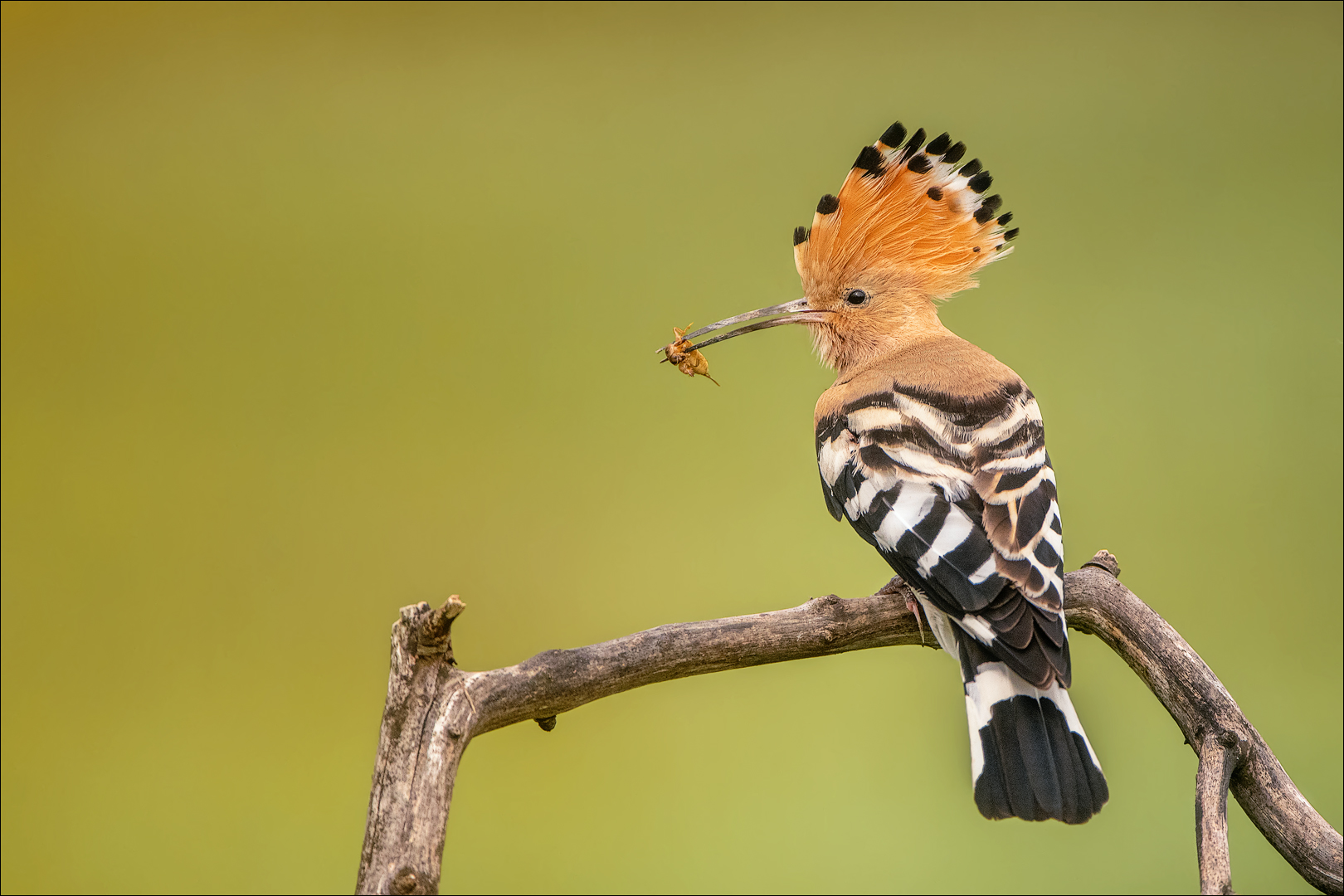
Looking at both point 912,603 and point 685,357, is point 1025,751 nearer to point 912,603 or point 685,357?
point 912,603

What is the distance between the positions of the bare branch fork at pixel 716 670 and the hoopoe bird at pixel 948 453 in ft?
0.31

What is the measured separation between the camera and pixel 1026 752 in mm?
975

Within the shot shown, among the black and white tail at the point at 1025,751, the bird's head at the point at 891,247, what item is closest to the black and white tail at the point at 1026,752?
the black and white tail at the point at 1025,751

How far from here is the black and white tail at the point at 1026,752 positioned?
3.14ft

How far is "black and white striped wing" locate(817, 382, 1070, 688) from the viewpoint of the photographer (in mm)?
964

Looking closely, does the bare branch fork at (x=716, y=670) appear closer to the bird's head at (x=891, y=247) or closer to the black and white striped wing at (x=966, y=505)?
the black and white striped wing at (x=966, y=505)

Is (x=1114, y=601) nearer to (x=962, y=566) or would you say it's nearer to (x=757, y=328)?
(x=962, y=566)

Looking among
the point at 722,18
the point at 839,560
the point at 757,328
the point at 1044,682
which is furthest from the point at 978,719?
the point at 722,18

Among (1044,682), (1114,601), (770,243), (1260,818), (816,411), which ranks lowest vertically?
(1260,818)

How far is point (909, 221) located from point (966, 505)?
19.5 inches

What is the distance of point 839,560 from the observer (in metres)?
2.07

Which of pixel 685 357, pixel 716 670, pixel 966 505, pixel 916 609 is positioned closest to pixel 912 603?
pixel 916 609

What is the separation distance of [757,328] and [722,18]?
45.3 inches

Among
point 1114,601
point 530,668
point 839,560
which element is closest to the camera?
point 530,668
